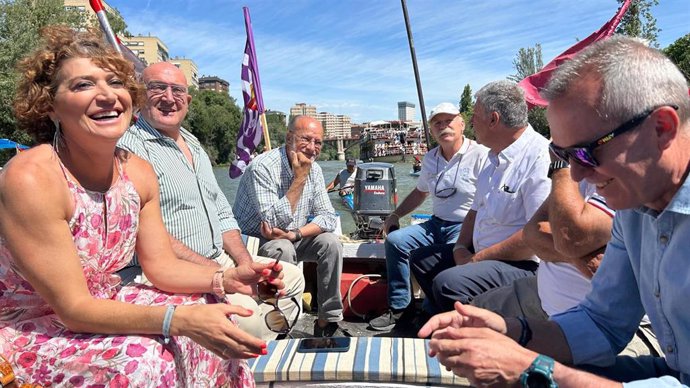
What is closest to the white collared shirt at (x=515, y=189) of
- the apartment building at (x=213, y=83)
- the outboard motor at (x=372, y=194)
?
the outboard motor at (x=372, y=194)

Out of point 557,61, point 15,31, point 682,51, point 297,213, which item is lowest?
point 297,213

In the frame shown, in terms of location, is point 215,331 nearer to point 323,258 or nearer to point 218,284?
point 218,284

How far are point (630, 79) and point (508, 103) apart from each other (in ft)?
5.24

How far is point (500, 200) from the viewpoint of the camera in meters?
2.46

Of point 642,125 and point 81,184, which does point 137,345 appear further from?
point 642,125

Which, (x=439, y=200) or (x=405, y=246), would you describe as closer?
(x=405, y=246)

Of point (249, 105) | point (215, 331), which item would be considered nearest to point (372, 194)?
point (249, 105)

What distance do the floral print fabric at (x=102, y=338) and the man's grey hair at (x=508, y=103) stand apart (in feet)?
5.84

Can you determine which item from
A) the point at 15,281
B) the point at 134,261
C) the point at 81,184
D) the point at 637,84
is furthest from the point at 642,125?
the point at 134,261

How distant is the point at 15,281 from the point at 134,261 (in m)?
0.74

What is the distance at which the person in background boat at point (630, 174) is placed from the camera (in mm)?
978

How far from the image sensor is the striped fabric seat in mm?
1509

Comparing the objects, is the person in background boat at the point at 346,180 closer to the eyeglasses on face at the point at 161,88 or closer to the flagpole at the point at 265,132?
the flagpole at the point at 265,132

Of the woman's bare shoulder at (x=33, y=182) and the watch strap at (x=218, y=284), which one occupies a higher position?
the woman's bare shoulder at (x=33, y=182)
